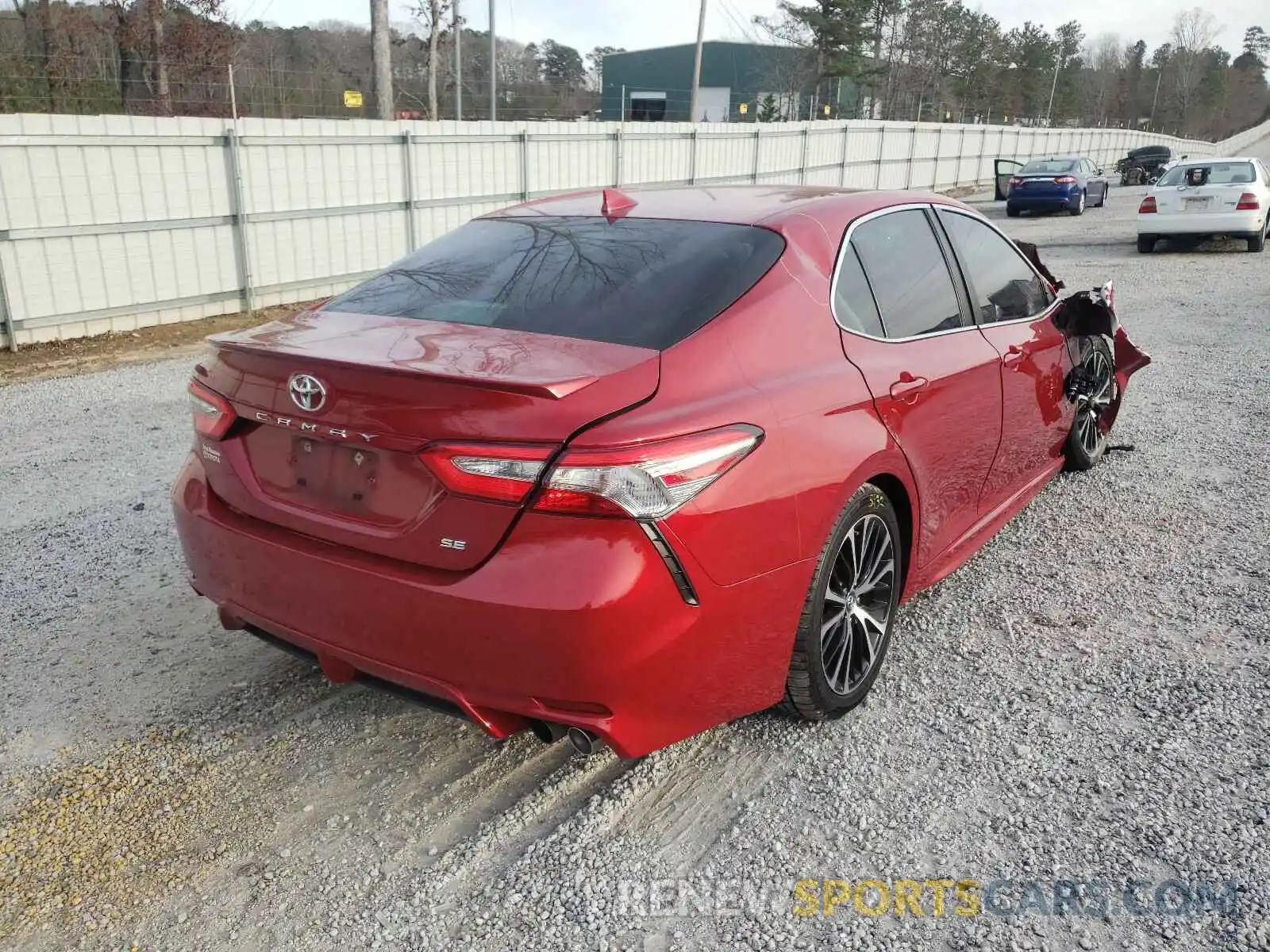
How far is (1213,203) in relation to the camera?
15898 millimetres

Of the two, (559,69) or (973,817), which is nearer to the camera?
(973,817)

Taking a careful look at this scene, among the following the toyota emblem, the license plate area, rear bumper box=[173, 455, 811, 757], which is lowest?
rear bumper box=[173, 455, 811, 757]

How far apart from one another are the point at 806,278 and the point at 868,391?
15.1 inches

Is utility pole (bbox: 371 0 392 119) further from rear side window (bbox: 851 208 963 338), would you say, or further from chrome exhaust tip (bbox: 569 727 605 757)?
chrome exhaust tip (bbox: 569 727 605 757)

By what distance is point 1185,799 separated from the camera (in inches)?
110

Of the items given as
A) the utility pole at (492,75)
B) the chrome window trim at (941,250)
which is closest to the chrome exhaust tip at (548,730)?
the chrome window trim at (941,250)

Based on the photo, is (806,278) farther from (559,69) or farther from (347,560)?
(559,69)

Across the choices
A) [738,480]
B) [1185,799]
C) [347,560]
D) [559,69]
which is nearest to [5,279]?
[347,560]

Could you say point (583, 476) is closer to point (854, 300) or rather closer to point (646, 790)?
point (646, 790)

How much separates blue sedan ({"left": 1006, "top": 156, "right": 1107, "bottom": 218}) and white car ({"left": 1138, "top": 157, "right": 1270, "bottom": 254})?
7.52 metres

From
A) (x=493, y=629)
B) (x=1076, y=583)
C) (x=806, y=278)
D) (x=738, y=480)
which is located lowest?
(x=1076, y=583)

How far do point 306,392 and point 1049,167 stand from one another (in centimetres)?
A: 2505

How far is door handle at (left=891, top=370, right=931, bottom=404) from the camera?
3.16 m

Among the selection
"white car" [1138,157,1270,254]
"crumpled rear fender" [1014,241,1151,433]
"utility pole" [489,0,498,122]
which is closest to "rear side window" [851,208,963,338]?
"crumpled rear fender" [1014,241,1151,433]
